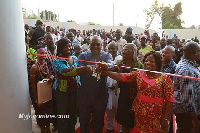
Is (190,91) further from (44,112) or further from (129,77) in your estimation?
(44,112)

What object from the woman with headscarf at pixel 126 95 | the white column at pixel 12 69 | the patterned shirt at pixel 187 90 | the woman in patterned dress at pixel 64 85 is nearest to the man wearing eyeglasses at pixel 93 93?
the woman in patterned dress at pixel 64 85

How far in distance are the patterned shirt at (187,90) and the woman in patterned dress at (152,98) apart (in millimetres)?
507

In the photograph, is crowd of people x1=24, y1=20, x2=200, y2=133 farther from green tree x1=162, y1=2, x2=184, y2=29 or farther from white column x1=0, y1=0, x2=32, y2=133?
green tree x1=162, y1=2, x2=184, y2=29

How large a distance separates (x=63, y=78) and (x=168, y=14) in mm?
44363

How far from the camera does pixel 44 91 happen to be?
3.43 metres

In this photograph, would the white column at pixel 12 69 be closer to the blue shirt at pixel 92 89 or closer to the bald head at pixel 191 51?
the blue shirt at pixel 92 89

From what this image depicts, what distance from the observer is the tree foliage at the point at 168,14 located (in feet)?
142

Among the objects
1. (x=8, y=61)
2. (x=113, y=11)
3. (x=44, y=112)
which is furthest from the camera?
(x=113, y=11)

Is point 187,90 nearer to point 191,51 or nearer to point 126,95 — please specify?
point 191,51

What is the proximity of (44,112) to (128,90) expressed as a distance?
1619 mm

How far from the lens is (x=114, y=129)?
15.1 feet

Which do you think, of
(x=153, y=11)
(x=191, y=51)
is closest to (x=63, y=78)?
(x=191, y=51)

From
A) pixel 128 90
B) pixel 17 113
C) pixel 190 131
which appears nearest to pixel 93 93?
pixel 128 90

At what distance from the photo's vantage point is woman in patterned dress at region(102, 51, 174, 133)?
271 cm
